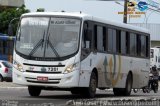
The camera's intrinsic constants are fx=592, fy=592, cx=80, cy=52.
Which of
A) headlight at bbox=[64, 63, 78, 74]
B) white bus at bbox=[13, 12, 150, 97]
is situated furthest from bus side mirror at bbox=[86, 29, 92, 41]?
headlight at bbox=[64, 63, 78, 74]

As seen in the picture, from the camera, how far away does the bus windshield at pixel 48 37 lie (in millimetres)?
20969

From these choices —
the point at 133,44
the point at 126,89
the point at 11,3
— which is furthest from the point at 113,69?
the point at 11,3

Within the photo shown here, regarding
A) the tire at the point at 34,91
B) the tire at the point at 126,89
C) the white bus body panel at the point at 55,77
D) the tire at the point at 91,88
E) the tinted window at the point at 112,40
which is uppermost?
the tinted window at the point at 112,40

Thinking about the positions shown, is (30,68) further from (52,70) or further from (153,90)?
(153,90)

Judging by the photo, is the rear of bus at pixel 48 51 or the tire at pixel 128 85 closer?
the rear of bus at pixel 48 51

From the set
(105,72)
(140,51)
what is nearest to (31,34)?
(105,72)

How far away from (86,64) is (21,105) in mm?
4482

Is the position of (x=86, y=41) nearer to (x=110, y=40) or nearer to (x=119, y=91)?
(x=110, y=40)

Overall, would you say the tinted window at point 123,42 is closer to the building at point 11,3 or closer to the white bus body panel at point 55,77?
the white bus body panel at point 55,77

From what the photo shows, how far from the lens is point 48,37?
69.7ft

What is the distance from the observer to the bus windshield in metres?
21.0

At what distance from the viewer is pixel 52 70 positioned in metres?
20.8

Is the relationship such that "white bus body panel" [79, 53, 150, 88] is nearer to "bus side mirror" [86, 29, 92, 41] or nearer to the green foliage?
"bus side mirror" [86, 29, 92, 41]

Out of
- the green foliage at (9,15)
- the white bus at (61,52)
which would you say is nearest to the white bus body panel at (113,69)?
the white bus at (61,52)
